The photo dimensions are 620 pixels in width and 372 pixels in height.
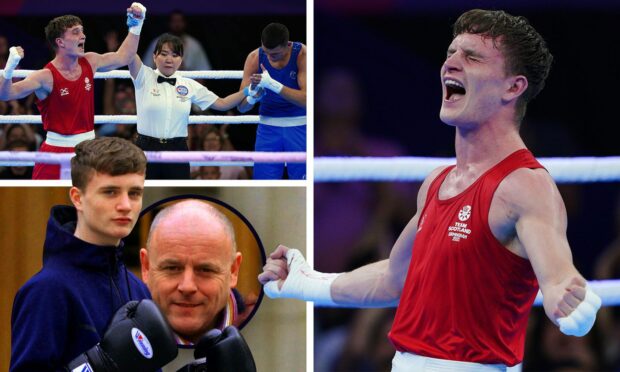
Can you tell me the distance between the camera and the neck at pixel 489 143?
204cm

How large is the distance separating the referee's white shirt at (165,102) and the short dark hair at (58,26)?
29cm

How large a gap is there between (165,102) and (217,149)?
0.27m

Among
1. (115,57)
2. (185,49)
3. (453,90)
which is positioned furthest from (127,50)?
(453,90)

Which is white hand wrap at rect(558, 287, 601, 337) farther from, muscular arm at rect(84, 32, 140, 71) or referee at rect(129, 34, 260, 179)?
muscular arm at rect(84, 32, 140, 71)

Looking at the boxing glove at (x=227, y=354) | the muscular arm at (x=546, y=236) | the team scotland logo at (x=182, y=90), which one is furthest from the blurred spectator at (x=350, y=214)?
the muscular arm at (x=546, y=236)

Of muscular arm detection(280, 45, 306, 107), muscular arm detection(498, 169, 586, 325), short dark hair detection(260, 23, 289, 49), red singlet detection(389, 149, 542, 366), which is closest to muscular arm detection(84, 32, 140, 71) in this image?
short dark hair detection(260, 23, 289, 49)

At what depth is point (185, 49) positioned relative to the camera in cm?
331

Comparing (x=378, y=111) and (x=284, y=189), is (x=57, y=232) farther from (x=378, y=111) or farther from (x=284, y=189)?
(x=378, y=111)

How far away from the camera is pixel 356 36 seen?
10.8 ft

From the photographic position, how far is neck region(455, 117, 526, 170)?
2.04 metres

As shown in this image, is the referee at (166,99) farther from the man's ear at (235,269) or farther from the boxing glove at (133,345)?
the boxing glove at (133,345)

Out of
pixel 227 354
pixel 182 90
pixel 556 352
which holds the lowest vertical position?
pixel 556 352

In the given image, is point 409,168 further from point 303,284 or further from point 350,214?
point 303,284

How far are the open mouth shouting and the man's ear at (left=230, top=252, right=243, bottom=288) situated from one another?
1078mm
